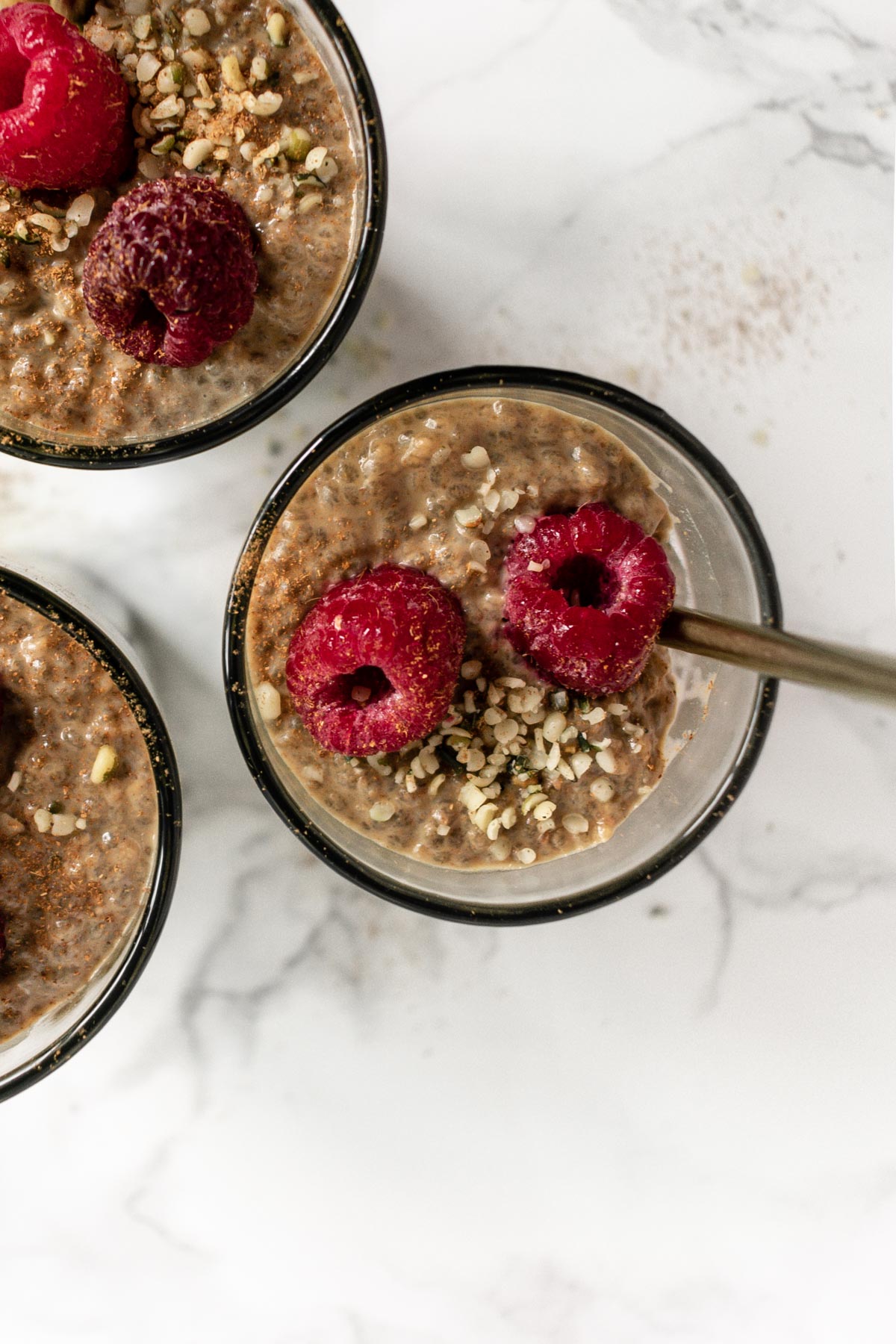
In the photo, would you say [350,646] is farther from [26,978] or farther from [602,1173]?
[602,1173]

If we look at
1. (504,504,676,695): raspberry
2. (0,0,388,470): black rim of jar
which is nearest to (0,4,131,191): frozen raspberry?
(0,0,388,470): black rim of jar

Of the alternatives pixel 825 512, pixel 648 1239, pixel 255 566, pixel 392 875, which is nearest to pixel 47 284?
pixel 255 566

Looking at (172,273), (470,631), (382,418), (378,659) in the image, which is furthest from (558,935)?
(172,273)

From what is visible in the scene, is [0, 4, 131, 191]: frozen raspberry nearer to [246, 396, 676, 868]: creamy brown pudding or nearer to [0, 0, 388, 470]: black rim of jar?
[0, 0, 388, 470]: black rim of jar

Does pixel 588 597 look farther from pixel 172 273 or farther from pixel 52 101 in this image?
pixel 52 101

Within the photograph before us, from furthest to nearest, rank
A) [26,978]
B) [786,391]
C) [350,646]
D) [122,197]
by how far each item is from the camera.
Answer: [786,391] < [26,978] < [122,197] < [350,646]

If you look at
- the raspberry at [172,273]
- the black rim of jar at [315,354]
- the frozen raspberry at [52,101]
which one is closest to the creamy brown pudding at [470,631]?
the black rim of jar at [315,354]
